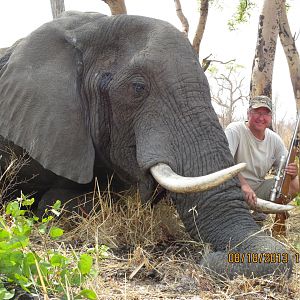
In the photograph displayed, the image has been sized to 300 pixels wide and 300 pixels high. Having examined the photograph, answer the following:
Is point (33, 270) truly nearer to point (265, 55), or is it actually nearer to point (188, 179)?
point (188, 179)

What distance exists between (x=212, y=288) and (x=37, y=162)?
200 centimetres

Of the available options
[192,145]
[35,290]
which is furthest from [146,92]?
[35,290]

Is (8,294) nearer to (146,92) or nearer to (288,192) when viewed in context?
(146,92)

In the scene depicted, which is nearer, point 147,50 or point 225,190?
point 225,190

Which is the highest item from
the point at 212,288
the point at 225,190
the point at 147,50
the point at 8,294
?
the point at 147,50

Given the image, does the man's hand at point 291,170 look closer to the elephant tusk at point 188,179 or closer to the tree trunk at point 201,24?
the elephant tusk at point 188,179

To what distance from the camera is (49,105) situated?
171 inches

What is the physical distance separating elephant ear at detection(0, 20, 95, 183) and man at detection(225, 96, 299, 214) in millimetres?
1659

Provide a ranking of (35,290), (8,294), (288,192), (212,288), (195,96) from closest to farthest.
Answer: (8,294)
(35,290)
(212,288)
(195,96)
(288,192)

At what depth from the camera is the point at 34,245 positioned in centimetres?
363

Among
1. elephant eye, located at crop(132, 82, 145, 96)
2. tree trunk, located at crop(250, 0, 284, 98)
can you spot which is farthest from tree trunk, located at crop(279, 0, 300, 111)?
elephant eye, located at crop(132, 82, 145, 96)

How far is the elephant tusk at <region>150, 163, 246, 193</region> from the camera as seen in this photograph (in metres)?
3.14

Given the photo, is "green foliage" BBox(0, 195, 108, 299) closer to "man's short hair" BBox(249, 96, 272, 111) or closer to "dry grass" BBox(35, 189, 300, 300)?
"dry grass" BBox(35, 189, 300, 300)

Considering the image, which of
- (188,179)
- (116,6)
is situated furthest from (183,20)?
(188,179)
